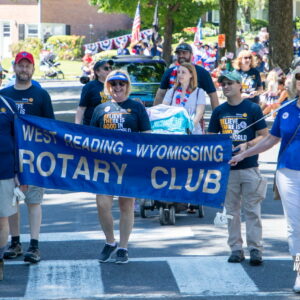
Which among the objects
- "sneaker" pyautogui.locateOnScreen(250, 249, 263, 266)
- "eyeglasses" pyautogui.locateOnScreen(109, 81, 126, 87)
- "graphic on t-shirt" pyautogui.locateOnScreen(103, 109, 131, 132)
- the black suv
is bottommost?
"sneaker" pyautogui.locateOnScreen(250, 249, 263, 266)

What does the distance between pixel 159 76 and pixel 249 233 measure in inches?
488

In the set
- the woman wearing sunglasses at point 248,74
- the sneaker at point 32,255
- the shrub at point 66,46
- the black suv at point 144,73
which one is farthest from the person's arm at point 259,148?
the shrub at point 66,46

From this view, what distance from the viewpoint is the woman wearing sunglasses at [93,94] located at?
10289 mm

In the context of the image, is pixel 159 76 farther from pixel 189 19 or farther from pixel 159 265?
pixel 189 19

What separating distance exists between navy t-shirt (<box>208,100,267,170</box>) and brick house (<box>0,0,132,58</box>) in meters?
62.0

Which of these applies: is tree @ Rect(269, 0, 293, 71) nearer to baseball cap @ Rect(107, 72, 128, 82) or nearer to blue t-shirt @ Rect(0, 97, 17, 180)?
baseball cap @ Rect(107, 72, 128, 82)

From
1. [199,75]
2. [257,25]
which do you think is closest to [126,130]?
[199,75]

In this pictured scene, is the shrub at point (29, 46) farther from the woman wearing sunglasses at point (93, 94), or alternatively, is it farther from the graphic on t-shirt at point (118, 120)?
the graphic on t-shirt at point (118, 120)

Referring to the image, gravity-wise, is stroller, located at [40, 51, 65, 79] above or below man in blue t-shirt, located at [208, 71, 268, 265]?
below

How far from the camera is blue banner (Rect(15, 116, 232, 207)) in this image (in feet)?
26.0

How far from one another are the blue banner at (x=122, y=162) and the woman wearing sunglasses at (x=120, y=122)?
6.3 inches

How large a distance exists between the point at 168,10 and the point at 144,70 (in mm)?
20813

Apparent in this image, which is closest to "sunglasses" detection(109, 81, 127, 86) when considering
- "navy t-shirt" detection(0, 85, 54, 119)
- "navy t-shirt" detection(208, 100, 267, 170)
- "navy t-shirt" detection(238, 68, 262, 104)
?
"navy t-shirt" detection(0, 85, 54, 119)

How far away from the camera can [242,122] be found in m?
8.09
